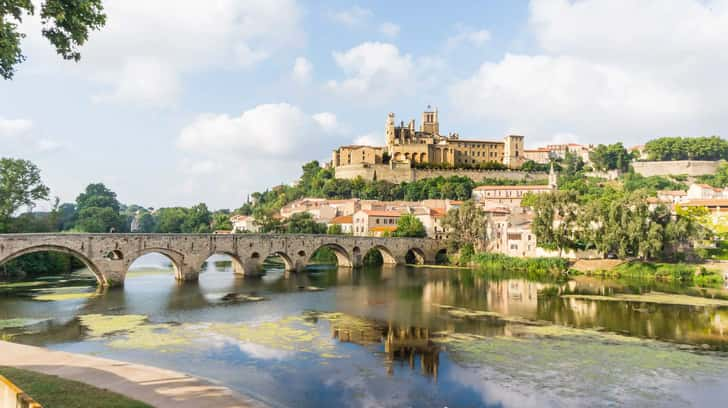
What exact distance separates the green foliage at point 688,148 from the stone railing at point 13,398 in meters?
116

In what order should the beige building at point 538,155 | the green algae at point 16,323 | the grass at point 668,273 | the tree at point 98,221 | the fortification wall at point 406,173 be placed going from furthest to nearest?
the beige building at point 538,155
the fortification wall at point 406,173
the tree at point 98,221
the grass at point 668,273
the green algae at point 16,323

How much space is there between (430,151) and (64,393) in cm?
9738

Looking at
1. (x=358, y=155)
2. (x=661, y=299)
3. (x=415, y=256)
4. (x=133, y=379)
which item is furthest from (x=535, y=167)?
(x=133, y=379)

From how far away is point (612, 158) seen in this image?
10519 centimetres

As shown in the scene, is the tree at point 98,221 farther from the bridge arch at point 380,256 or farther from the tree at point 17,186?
the bridge arch at point 380,256

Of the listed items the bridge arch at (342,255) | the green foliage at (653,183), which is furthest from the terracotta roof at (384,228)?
the green foliage at (653,183)

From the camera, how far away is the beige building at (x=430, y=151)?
105 m

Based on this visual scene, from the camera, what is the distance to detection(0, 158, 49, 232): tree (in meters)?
44.5

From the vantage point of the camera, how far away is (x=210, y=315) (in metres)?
27.6

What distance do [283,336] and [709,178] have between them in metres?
99.7

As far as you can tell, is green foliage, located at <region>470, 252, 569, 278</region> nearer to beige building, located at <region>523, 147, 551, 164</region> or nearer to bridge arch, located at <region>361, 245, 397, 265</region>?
bridge arch, located at <region>361, 245, 397, 265</region>

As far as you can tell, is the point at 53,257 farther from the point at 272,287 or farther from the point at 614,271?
the point at 614,271

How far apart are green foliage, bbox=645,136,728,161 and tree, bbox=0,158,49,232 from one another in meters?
104

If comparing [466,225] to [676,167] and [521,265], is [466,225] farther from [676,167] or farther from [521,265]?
[676,167]
